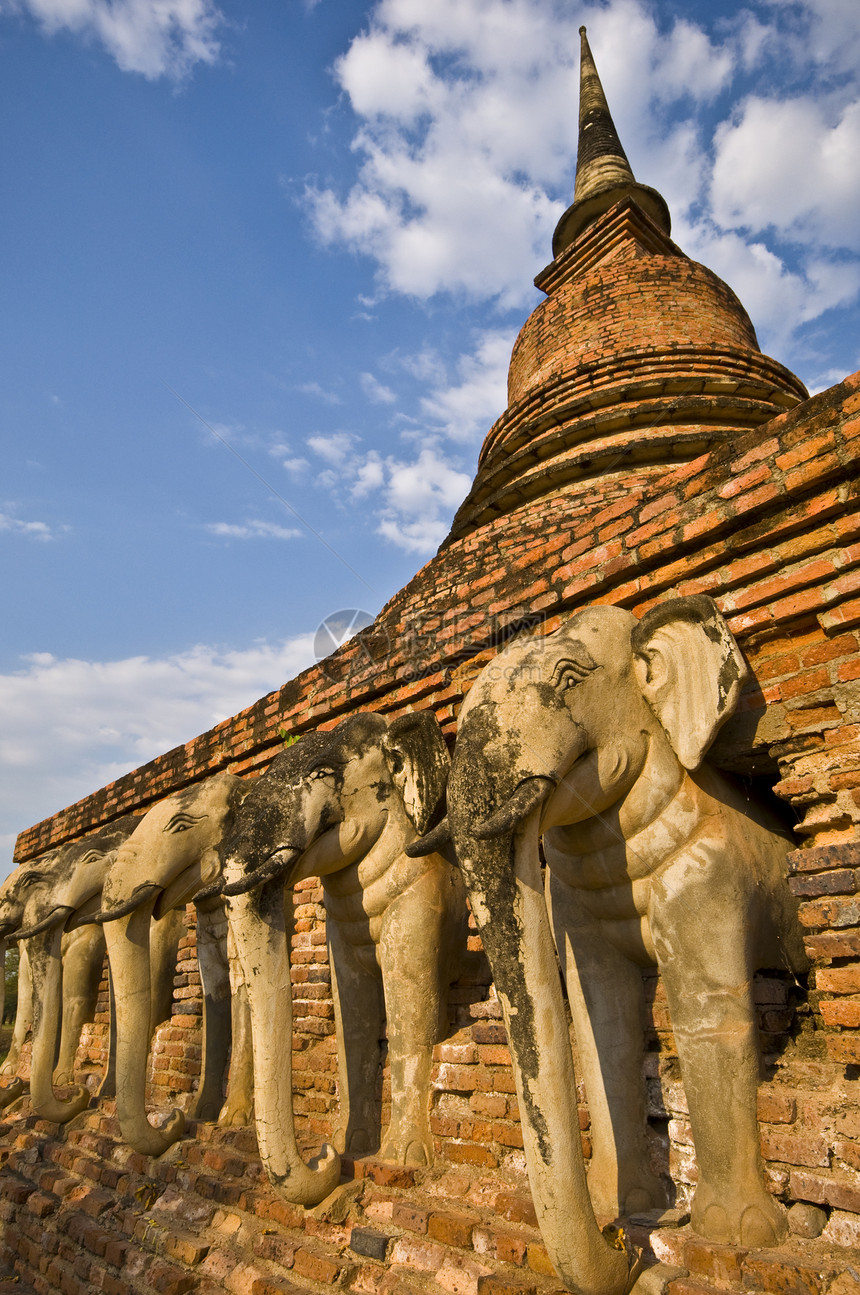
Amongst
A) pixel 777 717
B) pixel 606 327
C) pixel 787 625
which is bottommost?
pixel 777 717

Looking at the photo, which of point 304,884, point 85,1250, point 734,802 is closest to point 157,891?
point 304,884

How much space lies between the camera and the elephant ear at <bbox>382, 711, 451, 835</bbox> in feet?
9.78

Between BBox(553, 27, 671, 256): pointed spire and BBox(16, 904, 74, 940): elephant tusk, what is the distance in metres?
10.3

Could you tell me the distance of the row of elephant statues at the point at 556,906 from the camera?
1.97m

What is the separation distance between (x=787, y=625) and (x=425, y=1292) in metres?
2.38

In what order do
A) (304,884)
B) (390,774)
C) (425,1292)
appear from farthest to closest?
(304,884), (390,774), (425,1292)

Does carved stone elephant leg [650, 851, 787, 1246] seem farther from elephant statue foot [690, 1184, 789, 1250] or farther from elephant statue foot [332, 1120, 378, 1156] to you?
elephant statue foot [332, 1120, 378, 1156]

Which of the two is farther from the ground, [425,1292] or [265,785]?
[265,785]

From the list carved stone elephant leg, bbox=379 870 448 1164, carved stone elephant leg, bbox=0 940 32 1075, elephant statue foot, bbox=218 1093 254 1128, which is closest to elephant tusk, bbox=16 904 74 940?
carved stone elephant leg, bbox=0 940 32 1075

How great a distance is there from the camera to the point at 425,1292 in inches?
90.7

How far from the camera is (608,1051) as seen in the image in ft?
7.93

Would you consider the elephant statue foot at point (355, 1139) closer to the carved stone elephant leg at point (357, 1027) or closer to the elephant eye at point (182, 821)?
the carved stone elephant leg at point (357, 1027)

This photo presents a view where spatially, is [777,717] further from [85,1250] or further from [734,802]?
[85,1250]

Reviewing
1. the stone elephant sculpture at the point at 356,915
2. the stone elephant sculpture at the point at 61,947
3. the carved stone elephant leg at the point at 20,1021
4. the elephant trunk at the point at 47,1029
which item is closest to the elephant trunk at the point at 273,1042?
the stone elephant sculpture at the point at 356,915
